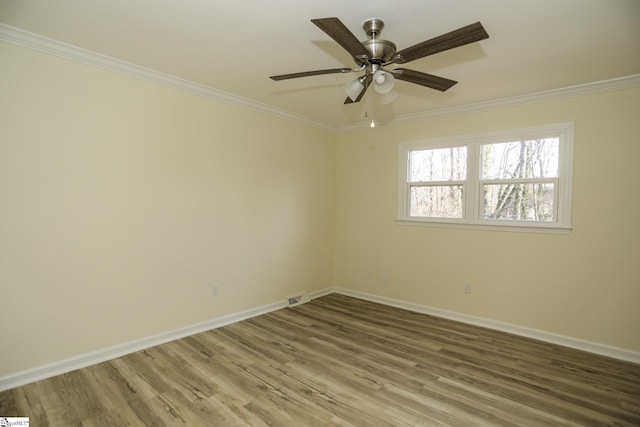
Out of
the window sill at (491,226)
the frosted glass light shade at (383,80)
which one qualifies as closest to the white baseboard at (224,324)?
the window sill at (491,226)

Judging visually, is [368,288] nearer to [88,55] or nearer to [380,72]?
[380,72]

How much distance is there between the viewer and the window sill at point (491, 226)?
3.37 m

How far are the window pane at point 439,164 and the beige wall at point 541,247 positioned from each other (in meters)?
0.23

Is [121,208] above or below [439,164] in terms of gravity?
below

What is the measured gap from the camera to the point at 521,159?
361 centimetres

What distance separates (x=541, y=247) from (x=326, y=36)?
3.02m

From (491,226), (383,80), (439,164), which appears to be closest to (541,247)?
(491,226)

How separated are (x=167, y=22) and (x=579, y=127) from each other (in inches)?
148

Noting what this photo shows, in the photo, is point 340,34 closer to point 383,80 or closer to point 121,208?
point 383,80

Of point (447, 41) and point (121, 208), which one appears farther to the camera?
point (121, 208)

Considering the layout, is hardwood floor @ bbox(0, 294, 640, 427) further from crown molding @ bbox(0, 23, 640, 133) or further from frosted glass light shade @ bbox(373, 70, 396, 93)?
crown molding @ bbox(0, 23, 640, 133)

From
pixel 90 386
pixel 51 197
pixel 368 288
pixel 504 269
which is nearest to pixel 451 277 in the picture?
pixel 504 269

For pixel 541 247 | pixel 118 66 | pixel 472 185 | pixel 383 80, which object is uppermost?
pixel 118 66

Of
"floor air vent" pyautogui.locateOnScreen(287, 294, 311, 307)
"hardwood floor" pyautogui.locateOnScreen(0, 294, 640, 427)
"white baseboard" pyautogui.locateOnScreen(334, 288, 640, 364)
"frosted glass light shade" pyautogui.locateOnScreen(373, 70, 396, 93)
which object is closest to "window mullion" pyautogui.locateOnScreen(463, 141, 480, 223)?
"white baseboard" pyautogui.locateOnScreen(334, 288, 640, 364)
